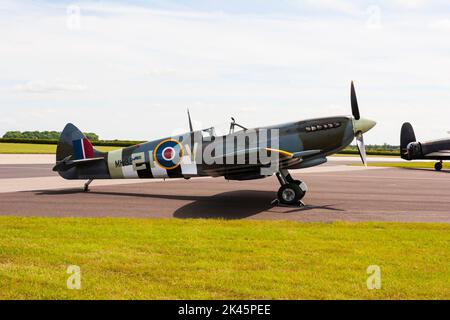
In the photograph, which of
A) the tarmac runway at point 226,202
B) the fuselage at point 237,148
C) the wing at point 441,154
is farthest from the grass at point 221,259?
the wing at point 441,154

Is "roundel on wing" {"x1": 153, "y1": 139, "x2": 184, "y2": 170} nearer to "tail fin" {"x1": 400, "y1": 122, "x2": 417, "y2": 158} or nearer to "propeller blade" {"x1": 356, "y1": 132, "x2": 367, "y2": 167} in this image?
"propeller blade" {"x1": 356, "y1": 132, "x2": 367, "y2": 167}

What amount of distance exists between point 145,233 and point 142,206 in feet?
15.0

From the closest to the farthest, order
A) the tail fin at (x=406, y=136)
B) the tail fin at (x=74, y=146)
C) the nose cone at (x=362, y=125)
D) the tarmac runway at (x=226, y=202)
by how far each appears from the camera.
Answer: the tarmac runway at (x=226, y=202) < the nose cone at (x=362, y=125) < the tail fin at (x=74, y=146) < the tail fin at (x=406, y=136)

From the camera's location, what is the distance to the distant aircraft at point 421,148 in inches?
1254

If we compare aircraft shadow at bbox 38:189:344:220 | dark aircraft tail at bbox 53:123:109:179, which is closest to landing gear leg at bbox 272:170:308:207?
aircraft shadow at bbox 38:189:344:220

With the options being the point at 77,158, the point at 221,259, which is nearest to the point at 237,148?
the point at 77,158

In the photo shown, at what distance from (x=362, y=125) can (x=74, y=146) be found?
10.3 m

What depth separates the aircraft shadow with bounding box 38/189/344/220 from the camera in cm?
1134

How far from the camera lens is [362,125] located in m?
13.2

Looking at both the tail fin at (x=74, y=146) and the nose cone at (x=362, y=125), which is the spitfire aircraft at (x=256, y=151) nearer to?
the nose cone at (x=362, y=125)

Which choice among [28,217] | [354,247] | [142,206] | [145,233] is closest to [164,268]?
[145,233]

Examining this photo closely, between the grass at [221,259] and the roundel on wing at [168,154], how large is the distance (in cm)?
497

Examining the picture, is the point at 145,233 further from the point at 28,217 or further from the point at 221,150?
the point at 221,150
